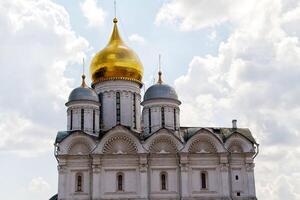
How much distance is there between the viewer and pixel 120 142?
30469mm

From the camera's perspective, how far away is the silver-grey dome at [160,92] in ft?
107

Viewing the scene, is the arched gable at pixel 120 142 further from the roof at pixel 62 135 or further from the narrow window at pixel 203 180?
the narrow window at pixel 203 180

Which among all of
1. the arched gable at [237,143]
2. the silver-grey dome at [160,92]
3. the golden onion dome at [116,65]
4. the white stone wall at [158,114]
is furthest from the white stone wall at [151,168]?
the golden onion dome at [116,65]

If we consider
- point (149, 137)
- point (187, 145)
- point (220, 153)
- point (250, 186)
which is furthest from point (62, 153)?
point (250, 186)

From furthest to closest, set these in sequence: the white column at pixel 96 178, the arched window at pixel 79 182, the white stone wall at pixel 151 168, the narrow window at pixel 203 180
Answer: the narrow window at pixel 203 180 < the arched window at pixel 79 182 < the white stone wall at pixel 151 168 < the white column at pixel 96 178

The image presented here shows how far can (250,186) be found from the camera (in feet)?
99.8

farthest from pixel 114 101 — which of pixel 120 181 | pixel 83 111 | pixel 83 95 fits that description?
pixel 120 181

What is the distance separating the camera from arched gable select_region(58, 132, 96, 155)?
30172 mm

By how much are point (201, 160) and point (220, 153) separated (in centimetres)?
119

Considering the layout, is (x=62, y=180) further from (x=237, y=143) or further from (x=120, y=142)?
(x=237, y=143)

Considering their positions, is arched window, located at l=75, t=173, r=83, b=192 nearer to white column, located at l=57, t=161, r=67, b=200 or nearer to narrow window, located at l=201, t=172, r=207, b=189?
white column, located at l=57, t=161, r=67, b=200

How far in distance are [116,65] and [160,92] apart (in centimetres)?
368

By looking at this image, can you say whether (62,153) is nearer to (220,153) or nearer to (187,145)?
(187,145)

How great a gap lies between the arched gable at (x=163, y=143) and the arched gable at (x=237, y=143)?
3003 mm
